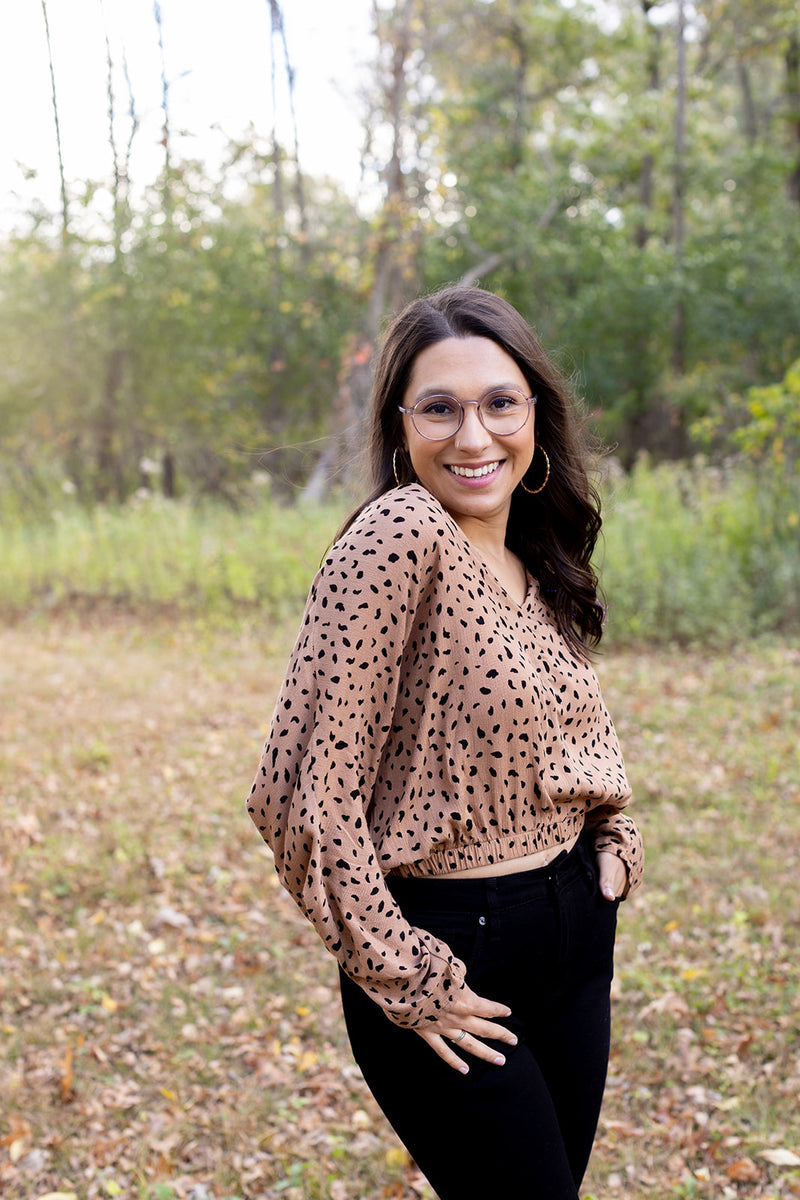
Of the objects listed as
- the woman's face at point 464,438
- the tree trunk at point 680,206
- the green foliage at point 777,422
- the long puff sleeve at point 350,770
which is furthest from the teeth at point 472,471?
the tree trunk at point 680,206

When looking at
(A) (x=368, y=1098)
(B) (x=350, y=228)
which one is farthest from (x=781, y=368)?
(A) (x=368, y=1098)

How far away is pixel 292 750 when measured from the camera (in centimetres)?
161

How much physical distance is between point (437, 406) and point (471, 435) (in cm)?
9

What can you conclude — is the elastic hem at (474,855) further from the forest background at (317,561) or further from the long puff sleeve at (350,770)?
the forest background at (317,561)

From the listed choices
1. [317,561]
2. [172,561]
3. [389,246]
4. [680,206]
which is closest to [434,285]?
[317,561]

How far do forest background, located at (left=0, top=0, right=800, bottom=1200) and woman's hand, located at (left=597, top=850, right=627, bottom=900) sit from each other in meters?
1.04

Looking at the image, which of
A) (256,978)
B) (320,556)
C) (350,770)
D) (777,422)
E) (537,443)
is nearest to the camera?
(350,770)

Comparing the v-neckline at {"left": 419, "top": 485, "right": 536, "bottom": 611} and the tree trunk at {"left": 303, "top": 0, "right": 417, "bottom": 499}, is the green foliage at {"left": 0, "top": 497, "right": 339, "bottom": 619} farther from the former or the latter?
the v-neckline at {"left": 419, "top": 485, "right": 536, "bottom": 611}

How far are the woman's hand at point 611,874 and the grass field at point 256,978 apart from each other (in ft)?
5.15

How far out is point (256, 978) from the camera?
13.9 feet

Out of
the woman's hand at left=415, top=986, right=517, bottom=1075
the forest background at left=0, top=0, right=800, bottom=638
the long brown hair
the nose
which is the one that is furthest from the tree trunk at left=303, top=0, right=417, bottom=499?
the woman's hand at left=415, top=986, right=517, bottom=1075

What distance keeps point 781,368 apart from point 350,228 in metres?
7.47

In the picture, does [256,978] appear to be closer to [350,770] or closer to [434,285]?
[350,770]

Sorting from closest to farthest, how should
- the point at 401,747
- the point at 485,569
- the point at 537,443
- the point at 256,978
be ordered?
the point at 401,747 < the point at 485,569 < the point at 537,443 < the point at 256,978
